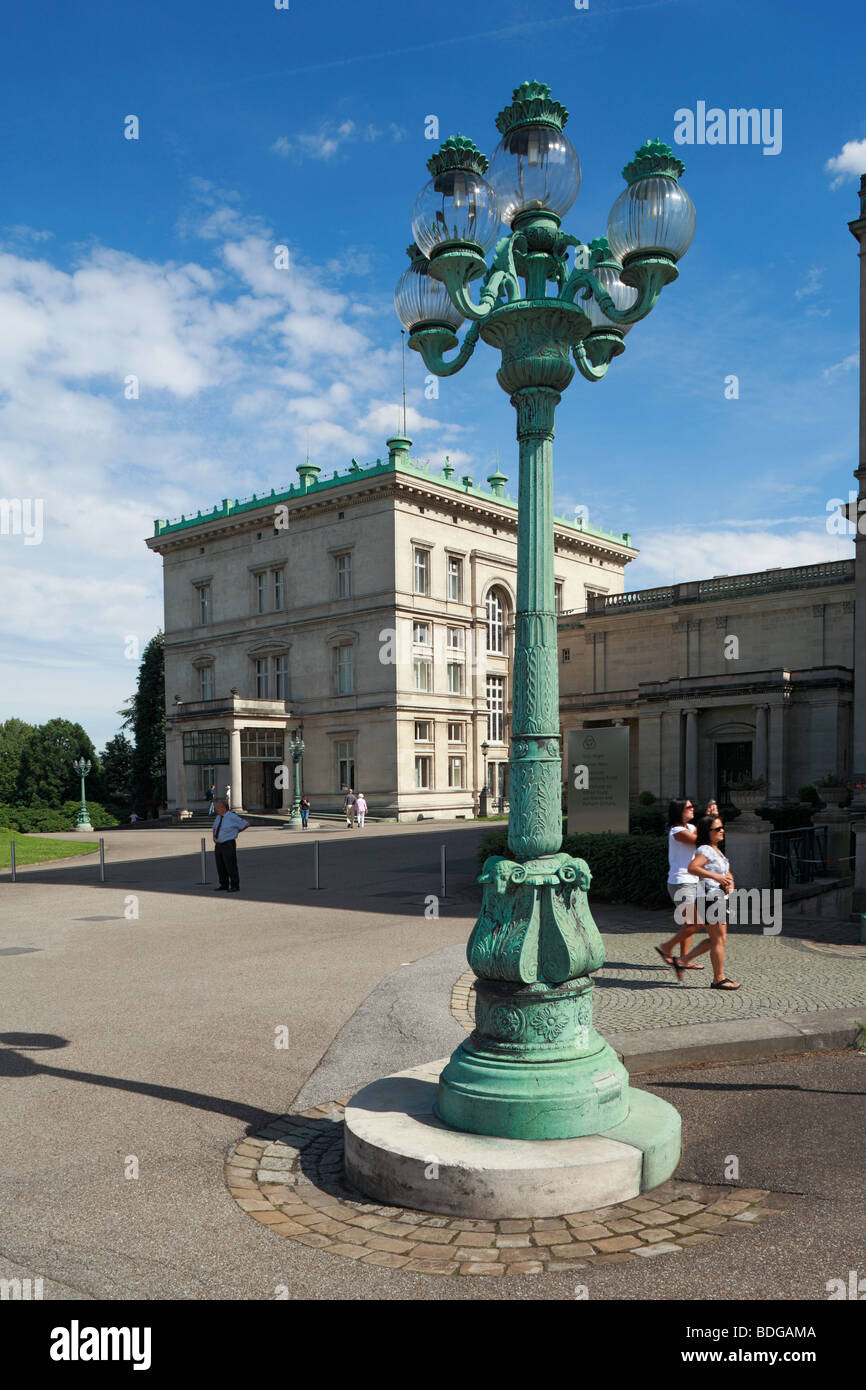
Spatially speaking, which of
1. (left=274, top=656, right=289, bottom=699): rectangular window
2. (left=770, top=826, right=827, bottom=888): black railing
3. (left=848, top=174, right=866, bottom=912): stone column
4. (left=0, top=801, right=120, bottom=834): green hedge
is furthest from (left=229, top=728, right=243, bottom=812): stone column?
(left=848, top=174, right=866, bottom=912): stone column

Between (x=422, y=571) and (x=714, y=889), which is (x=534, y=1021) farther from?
(x=422, y=571)

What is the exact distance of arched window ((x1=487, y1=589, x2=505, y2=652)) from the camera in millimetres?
57156

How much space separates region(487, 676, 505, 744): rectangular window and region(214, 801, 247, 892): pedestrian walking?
1469 inches

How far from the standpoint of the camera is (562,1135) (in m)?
4.96

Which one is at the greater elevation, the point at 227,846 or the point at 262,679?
the point at 262,679

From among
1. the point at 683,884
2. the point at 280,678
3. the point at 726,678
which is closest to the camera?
the point at 683,884

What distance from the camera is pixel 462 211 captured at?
18.3 ft

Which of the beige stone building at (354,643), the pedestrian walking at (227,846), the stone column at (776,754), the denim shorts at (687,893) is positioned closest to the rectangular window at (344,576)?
the beige stone building at (354,643)

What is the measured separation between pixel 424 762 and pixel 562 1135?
46.1 metres

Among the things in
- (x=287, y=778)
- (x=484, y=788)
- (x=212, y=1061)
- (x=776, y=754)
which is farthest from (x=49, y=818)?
(x=212, y=1061)

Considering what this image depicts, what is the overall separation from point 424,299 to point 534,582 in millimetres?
2307

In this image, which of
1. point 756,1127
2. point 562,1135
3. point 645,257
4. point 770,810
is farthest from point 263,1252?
point 770,810

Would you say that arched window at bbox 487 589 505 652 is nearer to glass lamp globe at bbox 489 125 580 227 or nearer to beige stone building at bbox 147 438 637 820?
beige stone building at bbox 147 438 637 820

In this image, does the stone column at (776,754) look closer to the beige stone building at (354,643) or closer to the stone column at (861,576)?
the beige stone building at (354,643)
